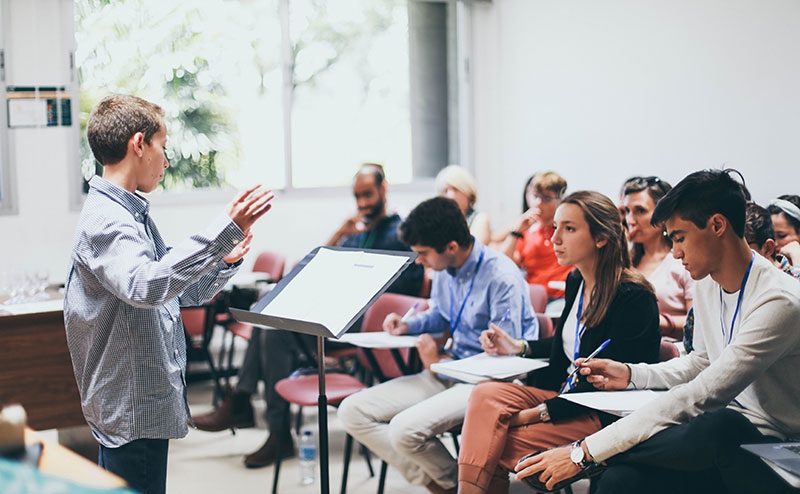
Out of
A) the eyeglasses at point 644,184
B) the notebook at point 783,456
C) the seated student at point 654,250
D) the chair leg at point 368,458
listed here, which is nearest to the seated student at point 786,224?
the seated student at point 654,250

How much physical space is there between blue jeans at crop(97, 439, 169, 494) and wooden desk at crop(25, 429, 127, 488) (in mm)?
507

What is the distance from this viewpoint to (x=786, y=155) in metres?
4.02

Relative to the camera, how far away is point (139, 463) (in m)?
1.91

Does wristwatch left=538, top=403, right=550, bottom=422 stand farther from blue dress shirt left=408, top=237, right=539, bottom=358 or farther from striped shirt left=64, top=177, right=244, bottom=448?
striped shirt left=64, top=177, right=244, bottom=448

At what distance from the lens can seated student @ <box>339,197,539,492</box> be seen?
9.33 feet

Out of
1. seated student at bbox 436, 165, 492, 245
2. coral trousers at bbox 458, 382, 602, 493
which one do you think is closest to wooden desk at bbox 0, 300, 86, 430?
coral trousers at bbox 458, 382, 602, 493

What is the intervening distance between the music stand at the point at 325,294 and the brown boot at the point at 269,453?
63.8 inches

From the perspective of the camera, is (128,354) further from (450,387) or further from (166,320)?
(450,387)

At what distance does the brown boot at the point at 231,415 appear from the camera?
4020 mm

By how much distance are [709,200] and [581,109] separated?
3.61m

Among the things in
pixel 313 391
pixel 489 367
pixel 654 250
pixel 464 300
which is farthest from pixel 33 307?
pixel 654 250

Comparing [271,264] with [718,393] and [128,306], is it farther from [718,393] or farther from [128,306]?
[718,393]

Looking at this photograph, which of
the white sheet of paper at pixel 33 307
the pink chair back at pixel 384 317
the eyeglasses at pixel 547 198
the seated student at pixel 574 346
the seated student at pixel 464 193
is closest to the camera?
the seated student at pixel 574 346

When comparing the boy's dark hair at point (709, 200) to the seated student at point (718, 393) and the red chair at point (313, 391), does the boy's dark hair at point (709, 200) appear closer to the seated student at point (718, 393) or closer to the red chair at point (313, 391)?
the seated student at point (718, 393)
